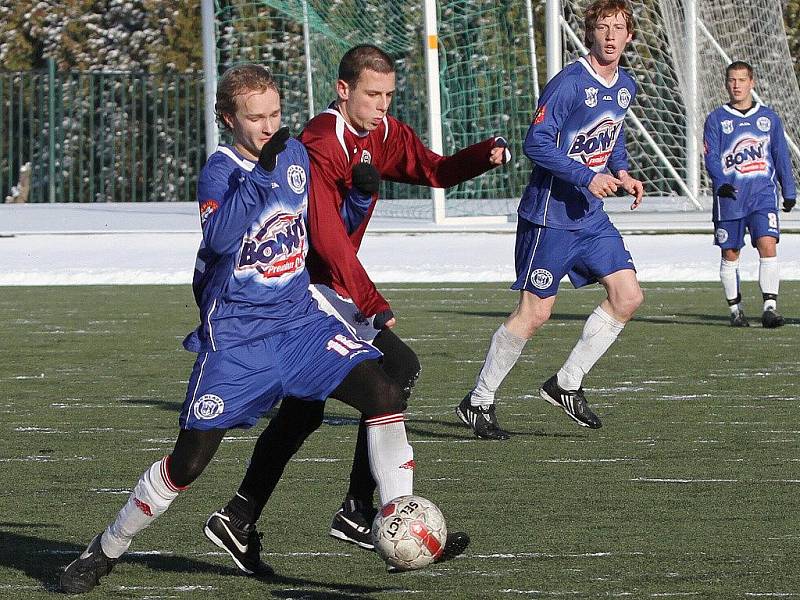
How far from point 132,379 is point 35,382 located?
0.54 metres

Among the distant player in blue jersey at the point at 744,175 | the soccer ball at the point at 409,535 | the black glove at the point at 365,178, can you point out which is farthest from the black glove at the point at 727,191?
the soccer ball at the point at 409,535

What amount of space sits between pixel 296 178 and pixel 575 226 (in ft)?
9.98

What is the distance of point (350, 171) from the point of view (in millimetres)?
5789

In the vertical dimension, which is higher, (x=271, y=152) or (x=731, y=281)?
(x=271, y=152)

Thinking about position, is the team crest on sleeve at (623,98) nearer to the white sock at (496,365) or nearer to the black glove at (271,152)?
the white sock at (496,365)

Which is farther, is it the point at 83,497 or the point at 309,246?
the point at 83,497

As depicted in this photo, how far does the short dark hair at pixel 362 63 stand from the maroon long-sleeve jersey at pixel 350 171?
0.20 metres

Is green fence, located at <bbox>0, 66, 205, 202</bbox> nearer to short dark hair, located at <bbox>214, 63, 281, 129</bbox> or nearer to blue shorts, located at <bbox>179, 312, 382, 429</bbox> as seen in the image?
short dark hair, located at <bbox>214, 63, 281, 129</bbox>

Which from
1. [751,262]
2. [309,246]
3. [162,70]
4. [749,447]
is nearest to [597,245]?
[749,447]

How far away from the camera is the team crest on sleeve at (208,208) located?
4828 mm

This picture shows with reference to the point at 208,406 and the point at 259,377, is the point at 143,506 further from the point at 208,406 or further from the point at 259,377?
the point at 259,377

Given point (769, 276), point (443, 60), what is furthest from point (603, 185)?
point (443, 60)

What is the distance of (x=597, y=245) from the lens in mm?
7824

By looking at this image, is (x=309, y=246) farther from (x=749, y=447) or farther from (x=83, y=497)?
(x=749, y=447)
